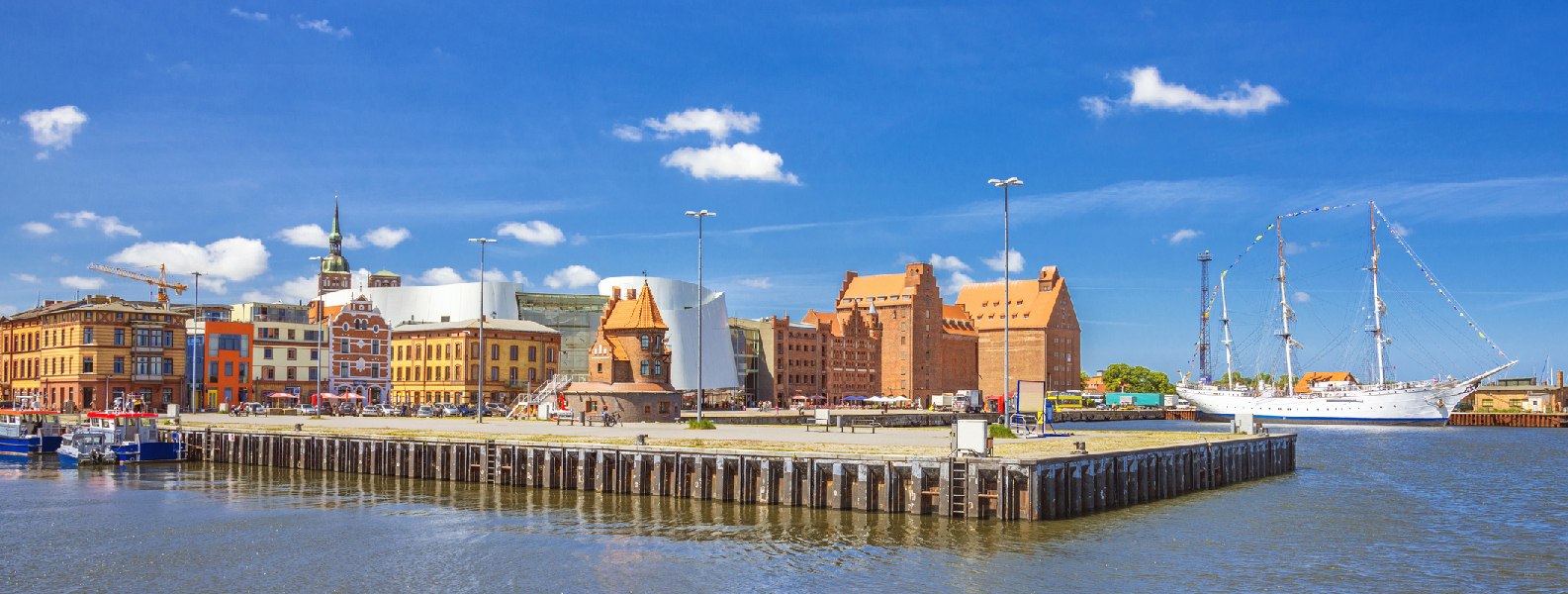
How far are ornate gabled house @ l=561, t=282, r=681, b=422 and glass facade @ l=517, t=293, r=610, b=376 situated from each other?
70.4 meters

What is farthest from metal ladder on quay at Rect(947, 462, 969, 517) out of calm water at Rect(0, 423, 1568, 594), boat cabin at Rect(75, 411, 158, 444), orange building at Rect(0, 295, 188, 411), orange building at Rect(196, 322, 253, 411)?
orange building at Rect(196, 322, 253, 411)

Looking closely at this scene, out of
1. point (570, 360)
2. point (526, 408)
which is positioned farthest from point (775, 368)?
point (526, 408)

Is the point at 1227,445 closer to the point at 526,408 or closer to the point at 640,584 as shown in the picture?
the point at 640,584

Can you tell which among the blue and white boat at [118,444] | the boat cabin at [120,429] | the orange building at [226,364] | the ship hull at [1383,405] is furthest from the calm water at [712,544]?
the ship hull at [1383,405]

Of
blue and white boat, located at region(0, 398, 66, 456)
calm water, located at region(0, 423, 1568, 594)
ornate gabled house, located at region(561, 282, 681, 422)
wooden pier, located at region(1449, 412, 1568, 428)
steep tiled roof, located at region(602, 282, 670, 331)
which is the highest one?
steep tiled roof, located at region(602, 282, 670, 331)

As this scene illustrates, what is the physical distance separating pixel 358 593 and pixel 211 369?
333 ft

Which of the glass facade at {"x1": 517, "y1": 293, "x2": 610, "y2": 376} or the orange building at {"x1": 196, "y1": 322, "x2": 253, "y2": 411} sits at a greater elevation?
the glass facade at {"x1": 517, "y1": 293, "x2": 610, "y2": 376}

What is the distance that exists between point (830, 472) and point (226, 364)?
96.9 metres

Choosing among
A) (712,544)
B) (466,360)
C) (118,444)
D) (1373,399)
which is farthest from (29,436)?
(1373,399)

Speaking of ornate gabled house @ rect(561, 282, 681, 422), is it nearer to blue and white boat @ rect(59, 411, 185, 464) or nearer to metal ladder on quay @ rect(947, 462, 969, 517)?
blue and white boat @ rect(59, 411, 185, 464)

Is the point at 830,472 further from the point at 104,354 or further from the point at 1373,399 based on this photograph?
the point at 1373,399

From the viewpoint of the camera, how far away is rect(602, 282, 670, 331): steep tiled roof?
10000 centimetres

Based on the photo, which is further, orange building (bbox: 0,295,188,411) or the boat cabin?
orange building (bbox: 0,295,188,411)

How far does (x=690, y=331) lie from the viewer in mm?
175000
